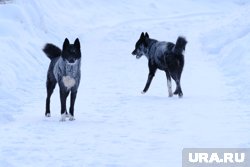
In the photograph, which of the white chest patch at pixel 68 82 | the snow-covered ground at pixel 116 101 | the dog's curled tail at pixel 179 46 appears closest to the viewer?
the snow-covered ground at pixel 116 101

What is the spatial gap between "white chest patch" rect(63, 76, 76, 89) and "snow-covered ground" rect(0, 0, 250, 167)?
2.09 feet

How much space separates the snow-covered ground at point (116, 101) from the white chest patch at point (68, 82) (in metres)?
0.64

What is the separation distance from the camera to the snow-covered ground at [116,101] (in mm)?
7539

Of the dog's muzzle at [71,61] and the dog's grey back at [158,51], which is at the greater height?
the dog's grey back at [158,51]

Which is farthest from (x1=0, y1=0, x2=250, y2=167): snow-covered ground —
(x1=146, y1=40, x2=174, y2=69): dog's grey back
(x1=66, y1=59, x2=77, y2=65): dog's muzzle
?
(x1=66, y1=59, x2=77, y2=65): dog's muzzle

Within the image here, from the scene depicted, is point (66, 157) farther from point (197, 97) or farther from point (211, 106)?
point (197, 97)

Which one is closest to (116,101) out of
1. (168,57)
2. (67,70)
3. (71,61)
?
(168,57)

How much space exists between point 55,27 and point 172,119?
17.8m

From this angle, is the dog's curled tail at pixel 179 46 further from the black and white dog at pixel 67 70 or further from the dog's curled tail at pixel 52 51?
the black and white dog at pixel 67 70

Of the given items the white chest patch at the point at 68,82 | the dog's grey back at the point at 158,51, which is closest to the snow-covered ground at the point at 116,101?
the white chest patch at the point at 68,82

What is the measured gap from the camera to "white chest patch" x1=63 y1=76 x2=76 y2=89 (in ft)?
32.1

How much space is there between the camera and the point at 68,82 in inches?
387

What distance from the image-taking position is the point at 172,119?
32.0 feet

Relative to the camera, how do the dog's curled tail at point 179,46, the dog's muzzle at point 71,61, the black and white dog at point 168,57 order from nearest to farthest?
the dog's muzzle at point 71,61 → the dog's curled tail at point 179,46 → the black and white dog at point 168,57
